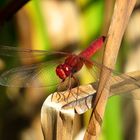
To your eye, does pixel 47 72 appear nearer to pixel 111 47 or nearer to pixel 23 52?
pixel 23 52

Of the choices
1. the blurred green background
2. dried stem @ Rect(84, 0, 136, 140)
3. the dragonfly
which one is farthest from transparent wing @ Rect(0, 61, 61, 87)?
dried stem @ Rect(84, 0, 136, 140)

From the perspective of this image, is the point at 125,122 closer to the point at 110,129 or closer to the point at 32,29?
the point at 110,129

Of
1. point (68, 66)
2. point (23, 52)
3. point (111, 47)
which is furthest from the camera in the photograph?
point (23, 52)

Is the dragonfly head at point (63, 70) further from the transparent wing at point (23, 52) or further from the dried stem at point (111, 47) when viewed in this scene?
the dried stem at point (111, 47)

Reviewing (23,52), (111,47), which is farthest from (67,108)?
(23,52)

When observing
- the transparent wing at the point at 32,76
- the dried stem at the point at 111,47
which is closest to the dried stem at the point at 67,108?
the dried stem at the point at 111,47

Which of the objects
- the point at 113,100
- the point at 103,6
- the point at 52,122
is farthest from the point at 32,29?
the point at 52,122
